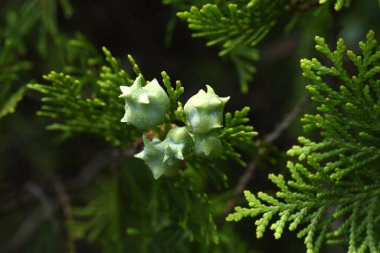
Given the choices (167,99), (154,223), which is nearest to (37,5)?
(154,223)

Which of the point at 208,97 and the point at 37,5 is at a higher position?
the point at 37,5

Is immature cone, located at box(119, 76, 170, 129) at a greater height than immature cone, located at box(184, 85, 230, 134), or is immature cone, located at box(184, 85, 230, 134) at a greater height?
immature cone, located at box(119, 76, 170, 129)

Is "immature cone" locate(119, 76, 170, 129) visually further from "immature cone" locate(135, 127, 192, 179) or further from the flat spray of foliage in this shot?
the flat spray of foliage

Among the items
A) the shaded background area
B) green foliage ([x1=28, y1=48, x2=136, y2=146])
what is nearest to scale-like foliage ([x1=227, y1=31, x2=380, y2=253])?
green foliage ([x1=28, y1=48, x2=136, y2=146])

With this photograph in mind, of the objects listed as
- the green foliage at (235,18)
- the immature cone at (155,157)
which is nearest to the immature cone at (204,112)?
the immature cone at (155,157)

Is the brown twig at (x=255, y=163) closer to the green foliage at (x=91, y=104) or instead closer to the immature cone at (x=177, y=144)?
the green foliage at (x=91, y=104)

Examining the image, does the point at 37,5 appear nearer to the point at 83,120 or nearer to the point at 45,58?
the point at 45,58
